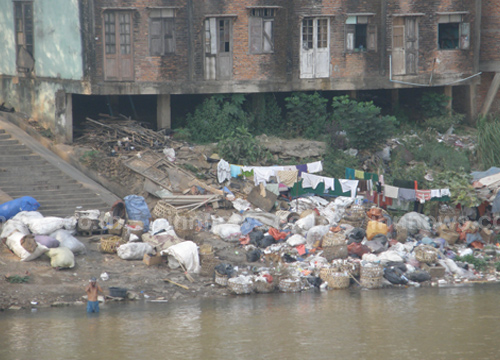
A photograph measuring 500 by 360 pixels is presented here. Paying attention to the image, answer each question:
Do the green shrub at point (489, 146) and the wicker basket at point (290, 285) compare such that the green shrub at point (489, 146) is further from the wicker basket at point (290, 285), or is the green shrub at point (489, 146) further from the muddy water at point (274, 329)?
the wicker basket at point (290, 285)

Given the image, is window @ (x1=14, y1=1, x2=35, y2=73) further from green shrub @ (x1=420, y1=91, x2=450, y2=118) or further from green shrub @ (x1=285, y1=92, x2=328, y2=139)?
green shrub @ (x1=420, y1=91, x2=450, y2=118)

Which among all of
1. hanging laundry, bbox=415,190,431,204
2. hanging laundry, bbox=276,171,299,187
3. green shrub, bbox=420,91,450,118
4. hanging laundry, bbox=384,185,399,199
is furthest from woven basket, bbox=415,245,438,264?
green shrub, bbox=420,91,450,118

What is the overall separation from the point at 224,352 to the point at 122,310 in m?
3.20

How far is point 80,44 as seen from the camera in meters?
23.6

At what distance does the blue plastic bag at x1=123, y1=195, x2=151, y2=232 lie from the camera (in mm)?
20641

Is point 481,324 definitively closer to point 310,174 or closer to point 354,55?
point 310,174

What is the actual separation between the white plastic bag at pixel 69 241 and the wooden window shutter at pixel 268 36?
29.8 feet

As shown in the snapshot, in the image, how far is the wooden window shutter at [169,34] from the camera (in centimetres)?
2416

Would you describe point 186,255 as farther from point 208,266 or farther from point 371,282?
point 371,282

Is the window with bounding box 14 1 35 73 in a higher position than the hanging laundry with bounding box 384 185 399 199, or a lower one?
higher

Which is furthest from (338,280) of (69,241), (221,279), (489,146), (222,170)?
(489,146)

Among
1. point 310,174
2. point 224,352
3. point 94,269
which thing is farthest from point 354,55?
point 224,352

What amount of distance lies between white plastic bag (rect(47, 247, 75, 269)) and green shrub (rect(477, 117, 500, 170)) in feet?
40.4

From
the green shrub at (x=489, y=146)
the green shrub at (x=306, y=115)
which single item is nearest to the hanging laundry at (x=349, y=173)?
the green shrub at (x=306, y=115)
